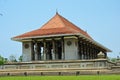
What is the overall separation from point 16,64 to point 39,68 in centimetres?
289

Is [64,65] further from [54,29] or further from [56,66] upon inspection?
[54,29]

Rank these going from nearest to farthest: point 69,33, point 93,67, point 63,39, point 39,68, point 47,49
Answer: point 93,67 < point 39,68 < point 69,33 < point 63,39 < point 47,49

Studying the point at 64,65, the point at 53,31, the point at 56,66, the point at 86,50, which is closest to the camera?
the point at 64,65

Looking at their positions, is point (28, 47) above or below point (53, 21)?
below

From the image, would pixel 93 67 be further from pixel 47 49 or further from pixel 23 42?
pixel 23 42

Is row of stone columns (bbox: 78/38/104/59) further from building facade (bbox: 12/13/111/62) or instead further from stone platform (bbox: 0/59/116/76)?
stone platform (bbox: 0/59/116/76)

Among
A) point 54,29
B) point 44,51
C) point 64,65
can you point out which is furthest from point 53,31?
point 64,65

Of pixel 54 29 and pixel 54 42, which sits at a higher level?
pixel 54 29

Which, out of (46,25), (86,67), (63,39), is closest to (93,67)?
(86,67)

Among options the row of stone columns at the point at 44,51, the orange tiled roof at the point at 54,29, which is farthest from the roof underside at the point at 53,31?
the row of stone columns at the point at 44,51

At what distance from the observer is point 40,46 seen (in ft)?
126

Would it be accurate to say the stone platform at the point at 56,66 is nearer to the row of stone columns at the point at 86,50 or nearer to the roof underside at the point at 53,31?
the roof underside at the point at 53,31

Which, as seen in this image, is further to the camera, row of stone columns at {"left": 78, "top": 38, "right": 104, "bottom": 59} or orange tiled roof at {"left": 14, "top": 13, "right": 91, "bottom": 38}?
row of stone columns at {"left": 78, "top": 38, "right": 104, "bottom": 59}

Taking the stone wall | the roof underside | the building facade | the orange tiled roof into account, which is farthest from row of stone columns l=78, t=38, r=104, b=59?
the stone wall
